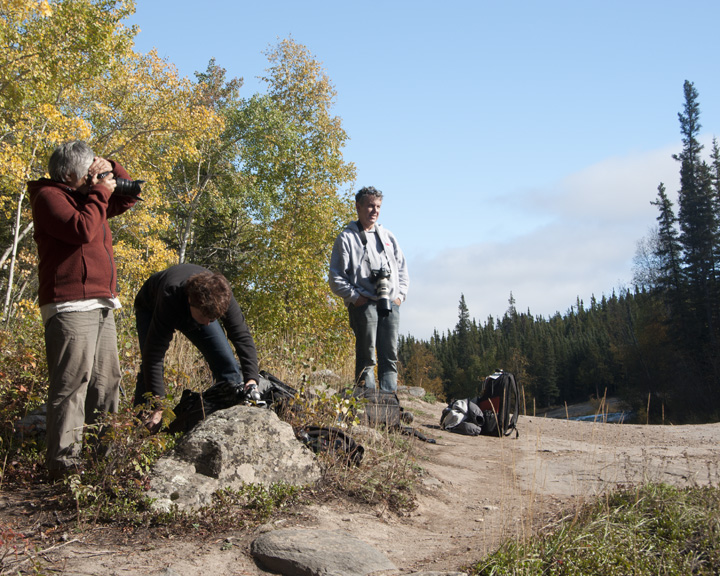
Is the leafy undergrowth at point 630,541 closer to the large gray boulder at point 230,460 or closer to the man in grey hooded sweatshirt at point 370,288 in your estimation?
the large gray boulder at point 230,460

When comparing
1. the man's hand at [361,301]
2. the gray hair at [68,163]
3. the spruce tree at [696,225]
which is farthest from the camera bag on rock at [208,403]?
the spruce tree at [696,225]

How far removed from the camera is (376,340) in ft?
19.2

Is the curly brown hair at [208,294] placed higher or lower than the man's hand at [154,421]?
higher

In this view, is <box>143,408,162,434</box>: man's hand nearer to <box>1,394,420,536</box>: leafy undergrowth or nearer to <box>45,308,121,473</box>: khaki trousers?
<box>1,394,420,536</box>: leafy undergrowth

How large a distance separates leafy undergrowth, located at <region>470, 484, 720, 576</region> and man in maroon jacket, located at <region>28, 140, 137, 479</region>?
87.4 inches

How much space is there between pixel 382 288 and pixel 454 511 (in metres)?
2.34

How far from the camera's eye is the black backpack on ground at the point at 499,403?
6367 mm

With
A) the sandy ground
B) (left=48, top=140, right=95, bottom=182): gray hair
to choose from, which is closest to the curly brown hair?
→ (left=48, top=140, right=95, bottom=182): gray hair

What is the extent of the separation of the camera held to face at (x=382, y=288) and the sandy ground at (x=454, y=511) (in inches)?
48.9

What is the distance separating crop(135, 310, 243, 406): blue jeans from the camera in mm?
3998

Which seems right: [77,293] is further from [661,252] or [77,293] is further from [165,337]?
[661,252]

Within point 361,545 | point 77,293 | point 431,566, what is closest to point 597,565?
point 431,566

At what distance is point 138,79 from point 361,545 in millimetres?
18842

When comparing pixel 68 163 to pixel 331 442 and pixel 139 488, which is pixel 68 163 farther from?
pixel 331 442
